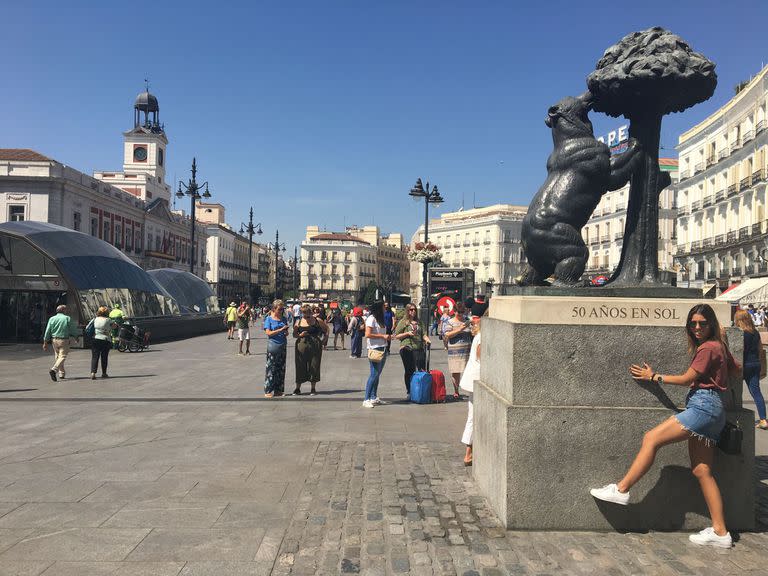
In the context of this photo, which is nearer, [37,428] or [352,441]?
[352,441]

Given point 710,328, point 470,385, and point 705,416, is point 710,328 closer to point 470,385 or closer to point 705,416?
point 705,416

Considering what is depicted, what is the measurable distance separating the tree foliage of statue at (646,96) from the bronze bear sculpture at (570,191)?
150mm

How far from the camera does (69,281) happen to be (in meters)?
20.3

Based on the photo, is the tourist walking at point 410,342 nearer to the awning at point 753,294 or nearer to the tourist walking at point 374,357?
the tourist walking at point 374,357

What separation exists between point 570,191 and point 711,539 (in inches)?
102

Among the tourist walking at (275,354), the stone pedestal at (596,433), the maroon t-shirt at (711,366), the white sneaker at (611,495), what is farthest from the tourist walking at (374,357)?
the maroon t-shirt at (711,366)

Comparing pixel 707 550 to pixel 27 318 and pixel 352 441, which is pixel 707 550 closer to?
pixel 352 441

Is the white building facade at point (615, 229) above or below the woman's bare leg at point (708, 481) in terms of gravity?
above

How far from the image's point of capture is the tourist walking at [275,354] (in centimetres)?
1013

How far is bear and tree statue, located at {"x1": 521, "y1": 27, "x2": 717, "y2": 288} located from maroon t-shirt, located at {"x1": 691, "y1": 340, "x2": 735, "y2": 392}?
1000 mm

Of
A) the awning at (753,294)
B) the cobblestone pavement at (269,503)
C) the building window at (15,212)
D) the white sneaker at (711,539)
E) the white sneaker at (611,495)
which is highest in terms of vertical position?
the building window at (15,212)

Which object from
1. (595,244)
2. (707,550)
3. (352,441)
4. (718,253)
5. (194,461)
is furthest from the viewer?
(595,244)

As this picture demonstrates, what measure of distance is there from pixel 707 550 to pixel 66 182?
172 feet

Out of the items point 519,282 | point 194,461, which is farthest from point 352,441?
point 519,282
